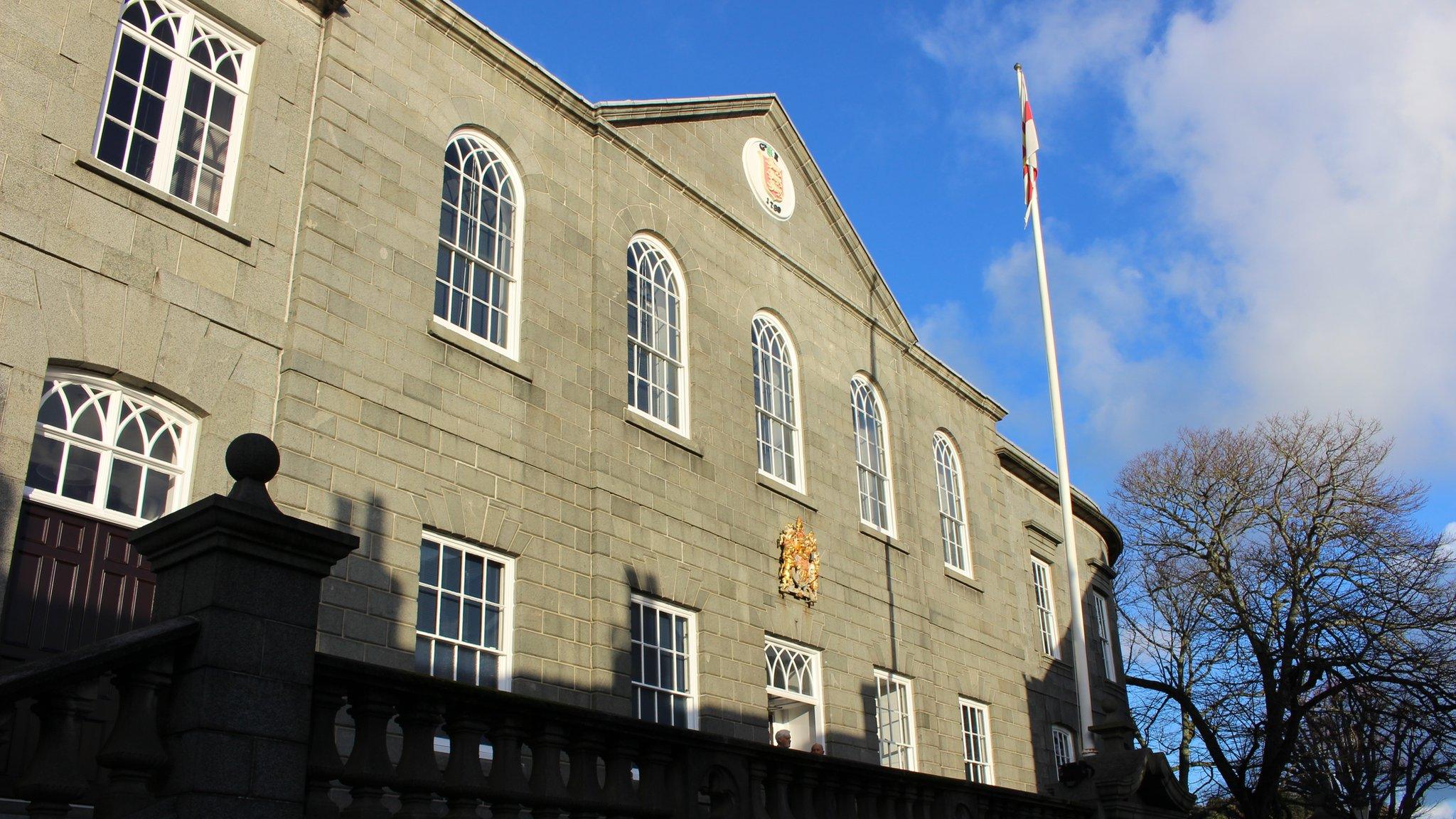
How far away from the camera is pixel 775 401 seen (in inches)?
743

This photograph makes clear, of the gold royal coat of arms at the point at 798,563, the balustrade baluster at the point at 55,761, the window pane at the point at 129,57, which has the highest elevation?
the window pane at the point at 129,57

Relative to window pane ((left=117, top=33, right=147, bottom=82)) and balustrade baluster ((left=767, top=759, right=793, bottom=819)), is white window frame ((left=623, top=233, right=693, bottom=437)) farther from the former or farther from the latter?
balustrade baluster ((left=767, top=759, right=793, bottom=819))

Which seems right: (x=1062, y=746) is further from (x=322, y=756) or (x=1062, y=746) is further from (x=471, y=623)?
(x=322, y=756)

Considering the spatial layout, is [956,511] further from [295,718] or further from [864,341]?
[295,718]

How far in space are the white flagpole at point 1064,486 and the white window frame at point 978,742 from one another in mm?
1968

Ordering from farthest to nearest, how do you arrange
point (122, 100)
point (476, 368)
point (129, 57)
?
1. point (476, 368)
2. point (129, 57)
3. point (122, 100)

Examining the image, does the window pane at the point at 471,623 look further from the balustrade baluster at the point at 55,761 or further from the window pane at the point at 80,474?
the balustrade baluster at the point at 55,761

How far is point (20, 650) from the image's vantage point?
9.23 metres

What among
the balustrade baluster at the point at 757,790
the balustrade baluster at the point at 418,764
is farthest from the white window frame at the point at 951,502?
the balustrade baluster at the point at 418,764

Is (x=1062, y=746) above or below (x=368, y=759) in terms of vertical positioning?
above

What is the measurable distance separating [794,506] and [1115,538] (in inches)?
665

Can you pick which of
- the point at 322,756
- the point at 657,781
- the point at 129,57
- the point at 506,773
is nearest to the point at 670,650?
the point at 657,781

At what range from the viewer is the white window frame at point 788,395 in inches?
721

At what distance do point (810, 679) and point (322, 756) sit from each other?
11736 millimetres
